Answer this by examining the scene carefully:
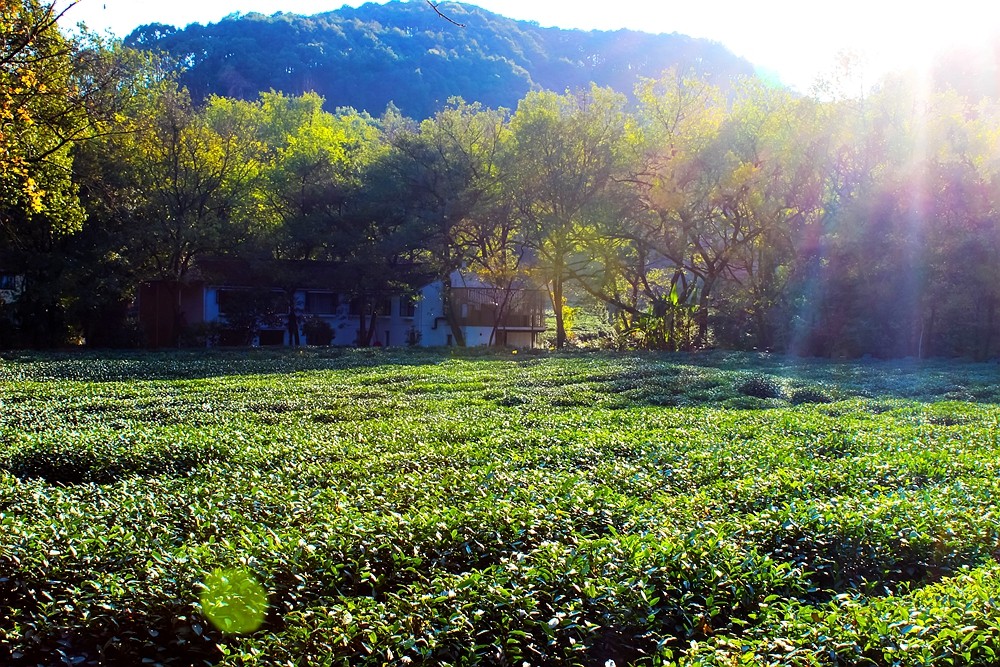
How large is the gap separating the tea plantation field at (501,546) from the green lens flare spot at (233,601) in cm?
1

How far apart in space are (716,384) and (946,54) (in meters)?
33.5

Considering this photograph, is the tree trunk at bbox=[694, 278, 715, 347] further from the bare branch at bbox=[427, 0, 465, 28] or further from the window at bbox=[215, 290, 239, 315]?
the bare branch at bbox=[427, 0, 465, 28]

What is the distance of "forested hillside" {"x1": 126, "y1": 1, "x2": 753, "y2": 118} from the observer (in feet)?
267

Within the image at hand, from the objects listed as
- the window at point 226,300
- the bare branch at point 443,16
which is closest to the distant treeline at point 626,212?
the window at point 226,300

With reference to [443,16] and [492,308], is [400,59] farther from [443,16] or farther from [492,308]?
[443,16]

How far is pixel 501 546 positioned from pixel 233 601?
4.90ft

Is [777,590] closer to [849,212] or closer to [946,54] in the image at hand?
[849,212]

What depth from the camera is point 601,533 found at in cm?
506

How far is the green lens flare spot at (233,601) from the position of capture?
3.70 m

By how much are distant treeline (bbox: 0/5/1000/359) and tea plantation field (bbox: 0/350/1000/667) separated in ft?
76.3

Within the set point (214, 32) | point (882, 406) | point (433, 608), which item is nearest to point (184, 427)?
point (433, 608)

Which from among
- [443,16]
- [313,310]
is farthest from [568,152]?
[443,16]

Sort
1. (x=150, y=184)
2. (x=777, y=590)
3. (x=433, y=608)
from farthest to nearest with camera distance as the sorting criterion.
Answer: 1. (x=150, y=184)
2. (x=777, y=590)
3. (x=433, y=608)

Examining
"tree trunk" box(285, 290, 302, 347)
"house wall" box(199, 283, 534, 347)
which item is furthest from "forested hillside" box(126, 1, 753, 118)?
"tree trunk" box(285, 290, 302, 347)
